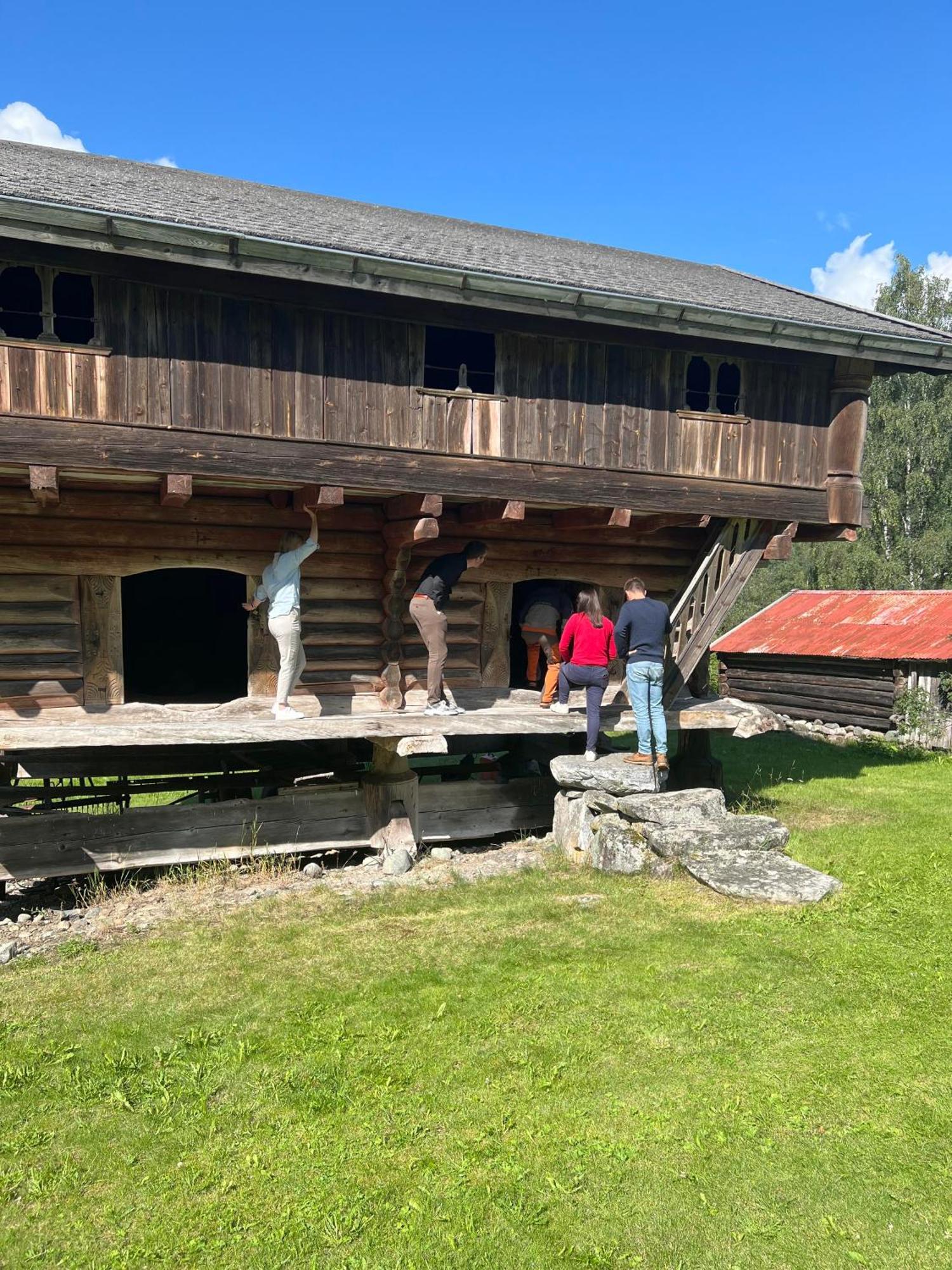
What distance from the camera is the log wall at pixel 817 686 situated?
1891cm

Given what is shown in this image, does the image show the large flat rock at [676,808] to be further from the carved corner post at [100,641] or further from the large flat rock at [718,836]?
the carved corner post at [100,641]

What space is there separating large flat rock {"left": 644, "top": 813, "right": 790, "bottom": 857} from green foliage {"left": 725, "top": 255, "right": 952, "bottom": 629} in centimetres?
2790

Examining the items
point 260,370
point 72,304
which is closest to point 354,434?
point 260,370

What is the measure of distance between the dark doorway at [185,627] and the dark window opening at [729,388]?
25.7 feet

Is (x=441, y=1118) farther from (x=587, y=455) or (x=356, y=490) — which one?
(x=587, y=455)

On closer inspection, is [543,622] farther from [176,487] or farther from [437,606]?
[176,487]

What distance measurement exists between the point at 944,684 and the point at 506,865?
39.2 feet

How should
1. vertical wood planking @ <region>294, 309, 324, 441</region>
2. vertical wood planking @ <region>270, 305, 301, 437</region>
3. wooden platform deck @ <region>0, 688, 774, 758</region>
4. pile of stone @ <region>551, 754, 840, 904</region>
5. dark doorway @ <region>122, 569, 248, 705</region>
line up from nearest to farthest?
pile of stone @ <region>551, 754, 840, 904</region> < wooden platform deck @ <region>0, 688, 774, 758</region> < vertical wood planking @ <region>270, 305, 301, 437</region> < vertical wood planking @ <region>294, 309, 324, 441</region> < dark doorway @ <region>122, 569, 248, 705</region>

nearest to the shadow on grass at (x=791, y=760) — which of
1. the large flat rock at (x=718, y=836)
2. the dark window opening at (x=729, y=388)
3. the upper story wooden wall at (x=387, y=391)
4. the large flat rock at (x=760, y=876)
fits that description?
the large flat rock at (x=718, y=836)

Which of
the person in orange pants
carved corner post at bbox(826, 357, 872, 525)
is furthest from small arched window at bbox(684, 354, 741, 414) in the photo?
the person in orange pants

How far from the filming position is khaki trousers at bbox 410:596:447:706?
33.5ft

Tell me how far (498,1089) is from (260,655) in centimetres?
648

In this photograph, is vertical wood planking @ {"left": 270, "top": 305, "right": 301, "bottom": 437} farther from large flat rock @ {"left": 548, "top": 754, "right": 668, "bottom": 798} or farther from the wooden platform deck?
large flat rock @ {"left": 548, "top": 754, "right": 668, "bottom": 798}

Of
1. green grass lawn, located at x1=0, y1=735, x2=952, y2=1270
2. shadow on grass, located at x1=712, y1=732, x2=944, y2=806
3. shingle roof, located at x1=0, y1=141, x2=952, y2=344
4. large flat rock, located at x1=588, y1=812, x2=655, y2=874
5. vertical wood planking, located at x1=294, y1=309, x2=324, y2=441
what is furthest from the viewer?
shadow on grass, located at x1=712, y1=732, x2=944, y2=806
